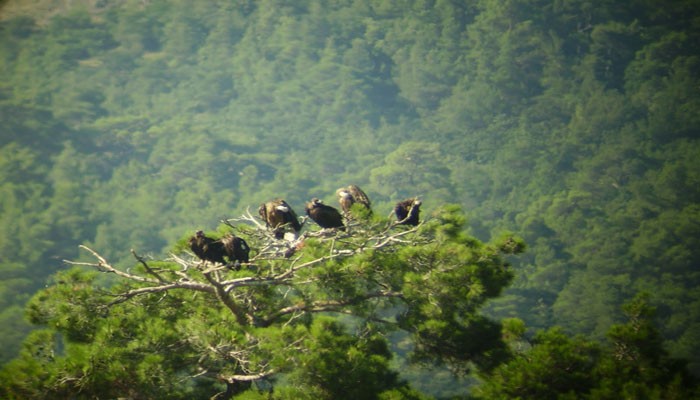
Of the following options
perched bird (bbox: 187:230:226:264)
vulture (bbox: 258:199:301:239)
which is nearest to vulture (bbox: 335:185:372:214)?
vulture (bbox: 258:199:301:239)

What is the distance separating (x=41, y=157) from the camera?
310 feet

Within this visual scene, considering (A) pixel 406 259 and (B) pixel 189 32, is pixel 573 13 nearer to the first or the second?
(B) pixel 189 32

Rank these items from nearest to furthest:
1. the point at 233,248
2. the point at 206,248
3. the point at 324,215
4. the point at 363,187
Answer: the point at 206,248 → the point at 233,248 → the point at 324,215 → the point at 363,187

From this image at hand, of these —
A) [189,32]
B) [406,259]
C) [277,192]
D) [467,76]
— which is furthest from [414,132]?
[406,259]

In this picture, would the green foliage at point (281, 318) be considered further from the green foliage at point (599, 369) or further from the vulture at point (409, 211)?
the green foliage at point (599, 369)

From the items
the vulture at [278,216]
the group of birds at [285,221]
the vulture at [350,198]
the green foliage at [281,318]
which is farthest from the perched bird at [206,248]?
the vulture at [350,198]

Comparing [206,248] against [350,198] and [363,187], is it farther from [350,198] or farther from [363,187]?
[363,187]

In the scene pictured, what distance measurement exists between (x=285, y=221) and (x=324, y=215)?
21.5 inches

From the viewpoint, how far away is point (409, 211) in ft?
30.3

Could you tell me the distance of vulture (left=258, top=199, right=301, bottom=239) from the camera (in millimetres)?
8898

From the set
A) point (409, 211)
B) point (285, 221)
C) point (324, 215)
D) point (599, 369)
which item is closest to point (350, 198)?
point (324, 215)

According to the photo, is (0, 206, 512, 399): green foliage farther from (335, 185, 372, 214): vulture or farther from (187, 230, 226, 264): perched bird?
(335, 185, 372, 214): vulture


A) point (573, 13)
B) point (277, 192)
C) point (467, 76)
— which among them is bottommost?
point (277, 192)

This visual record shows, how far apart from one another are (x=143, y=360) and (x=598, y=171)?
88234 mm
